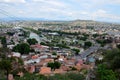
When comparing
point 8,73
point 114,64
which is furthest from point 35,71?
point 114,64

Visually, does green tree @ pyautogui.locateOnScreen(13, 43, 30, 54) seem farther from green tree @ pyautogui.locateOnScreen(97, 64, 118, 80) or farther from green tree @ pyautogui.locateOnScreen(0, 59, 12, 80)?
green tree @ pyautogui.locateOnScreen(97, 64, 118, 80)

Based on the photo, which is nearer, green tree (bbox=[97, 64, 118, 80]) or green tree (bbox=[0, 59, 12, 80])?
green tree (bbox=[97, 64, 118, 80])

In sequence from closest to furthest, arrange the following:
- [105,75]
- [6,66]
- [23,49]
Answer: [105,75] < [6,66] < [23,49]

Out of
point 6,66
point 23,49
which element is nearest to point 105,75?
point 6,66

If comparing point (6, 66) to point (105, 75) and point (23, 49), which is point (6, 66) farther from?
point (23, 49)

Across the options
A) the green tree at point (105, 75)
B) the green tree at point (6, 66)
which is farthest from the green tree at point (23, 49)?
the green tree at point (105, 75)

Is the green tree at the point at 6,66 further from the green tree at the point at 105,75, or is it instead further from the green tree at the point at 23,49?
the green tree at the point at 23,49

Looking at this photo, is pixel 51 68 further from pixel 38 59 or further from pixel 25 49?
pixel 25 49

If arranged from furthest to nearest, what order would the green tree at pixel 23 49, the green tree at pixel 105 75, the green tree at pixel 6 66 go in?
1. the green tree at pixel 23 49
2. the green tree at pixel 6 66
3. the green tree at pixel 105 75

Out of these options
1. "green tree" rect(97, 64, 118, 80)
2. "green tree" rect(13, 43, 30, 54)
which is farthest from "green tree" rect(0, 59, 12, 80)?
"green tree" rect(13, 43, 30, 54)

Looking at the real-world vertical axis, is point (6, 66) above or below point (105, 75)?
below

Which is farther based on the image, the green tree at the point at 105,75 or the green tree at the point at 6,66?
the green tree at the point at 6,66
